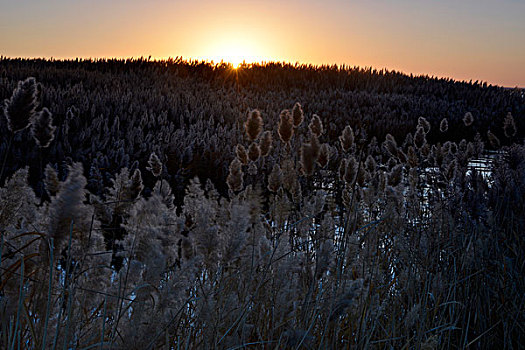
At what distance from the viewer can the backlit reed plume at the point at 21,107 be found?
1.75 metres

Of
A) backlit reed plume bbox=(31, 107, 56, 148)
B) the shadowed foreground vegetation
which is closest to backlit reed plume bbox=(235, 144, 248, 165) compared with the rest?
the shadowed foreground vegetation

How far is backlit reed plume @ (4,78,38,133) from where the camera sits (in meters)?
1.75

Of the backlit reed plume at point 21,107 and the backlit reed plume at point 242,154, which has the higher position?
the backlit reed plume at point 21,107

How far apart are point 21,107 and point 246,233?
0.94 m

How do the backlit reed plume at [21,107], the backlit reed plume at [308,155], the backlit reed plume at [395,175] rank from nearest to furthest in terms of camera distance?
the backlit reed plume at [21,107]
the backlit reed plume at [308,155]
the backlit reed plume at [395,175]

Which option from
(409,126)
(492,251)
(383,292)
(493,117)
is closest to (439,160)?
(492,251)

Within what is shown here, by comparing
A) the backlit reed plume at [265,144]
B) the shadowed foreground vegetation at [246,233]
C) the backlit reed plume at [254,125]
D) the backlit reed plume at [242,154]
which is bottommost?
the shadowed foreground vegetation at [246,233]

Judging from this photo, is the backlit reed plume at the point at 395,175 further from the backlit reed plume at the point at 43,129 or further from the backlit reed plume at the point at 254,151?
the backlit reed plume at the point at 43,129

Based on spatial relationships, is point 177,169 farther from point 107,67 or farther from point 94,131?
point 107,67

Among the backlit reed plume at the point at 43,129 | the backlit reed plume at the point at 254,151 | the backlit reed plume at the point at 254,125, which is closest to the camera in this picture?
the backlit reed plume at the point at 43,129

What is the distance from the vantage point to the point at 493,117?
47.4 feet

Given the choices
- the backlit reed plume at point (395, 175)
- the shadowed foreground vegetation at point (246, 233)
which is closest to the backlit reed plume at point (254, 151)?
the shadowed foreground vegetation at point (246, 233)

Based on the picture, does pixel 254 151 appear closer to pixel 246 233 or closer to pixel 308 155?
pixel 308 155

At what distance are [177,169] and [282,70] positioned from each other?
15811 millimetres
